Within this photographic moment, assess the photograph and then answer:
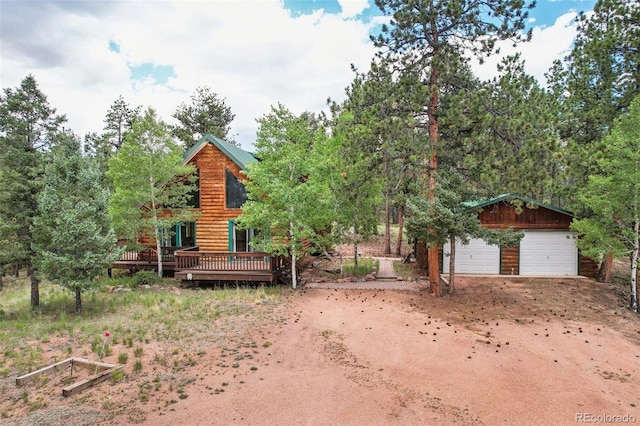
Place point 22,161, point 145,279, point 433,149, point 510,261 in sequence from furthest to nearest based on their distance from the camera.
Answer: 1. point 510,261
2. point 145,279
3. point 22,161
4. point 433,149

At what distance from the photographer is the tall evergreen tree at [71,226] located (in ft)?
34.4

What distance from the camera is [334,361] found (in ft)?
24.6

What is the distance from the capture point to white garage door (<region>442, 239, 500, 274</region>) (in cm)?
1662

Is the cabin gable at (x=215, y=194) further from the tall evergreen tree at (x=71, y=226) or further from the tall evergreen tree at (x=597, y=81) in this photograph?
the tall evergreen tree at (x=597, y=81)

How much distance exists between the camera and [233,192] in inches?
668

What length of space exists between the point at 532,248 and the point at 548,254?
79cm

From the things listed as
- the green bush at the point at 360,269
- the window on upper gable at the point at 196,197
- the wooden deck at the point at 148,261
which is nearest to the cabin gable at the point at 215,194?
the window on upper gable at the point at 196,197

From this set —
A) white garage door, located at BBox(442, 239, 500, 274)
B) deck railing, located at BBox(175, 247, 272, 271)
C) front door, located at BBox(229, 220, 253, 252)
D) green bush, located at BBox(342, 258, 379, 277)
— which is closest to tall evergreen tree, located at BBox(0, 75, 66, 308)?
deck railing, located at BBox(175, 247, 272, 271)

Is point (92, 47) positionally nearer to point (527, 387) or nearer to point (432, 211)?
point (432, 211)

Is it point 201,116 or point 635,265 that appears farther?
point 201,116

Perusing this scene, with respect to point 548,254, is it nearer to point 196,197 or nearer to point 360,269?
point 360,269

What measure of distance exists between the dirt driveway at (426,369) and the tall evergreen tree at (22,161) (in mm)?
8574

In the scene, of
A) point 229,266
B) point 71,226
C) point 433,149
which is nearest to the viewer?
point 71,226

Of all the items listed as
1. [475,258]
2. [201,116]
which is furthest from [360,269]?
[201,116]
